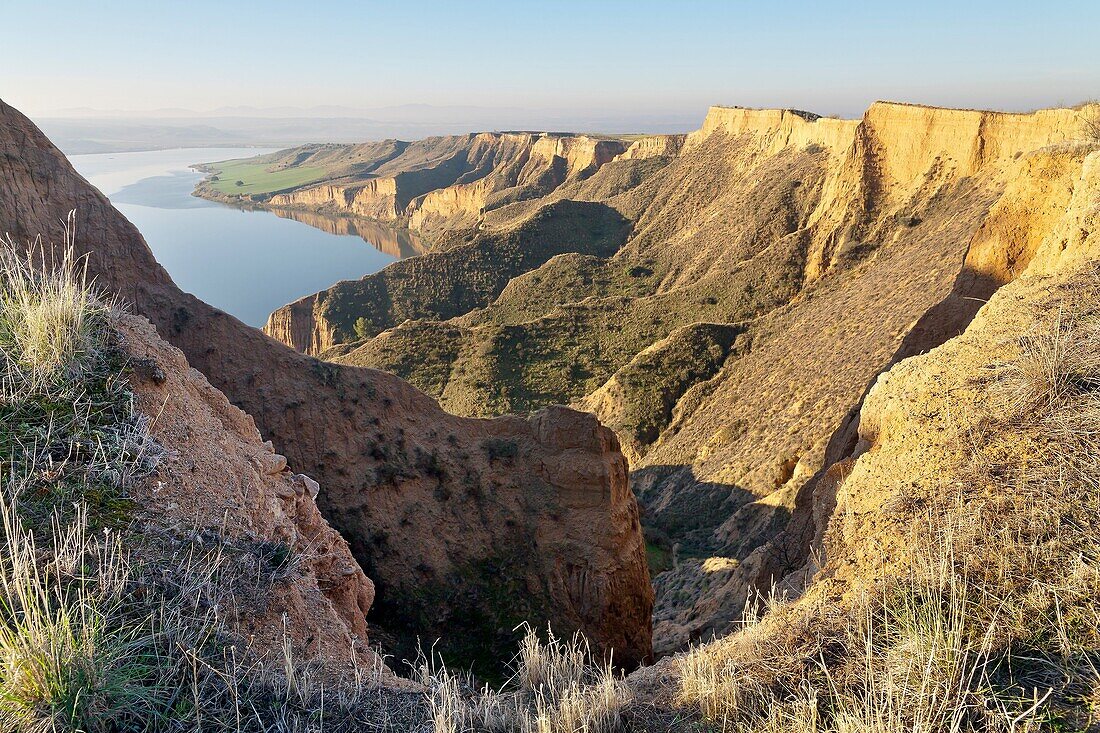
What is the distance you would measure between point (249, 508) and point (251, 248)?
11003 centimetres

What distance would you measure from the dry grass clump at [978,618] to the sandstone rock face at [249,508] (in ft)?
8.72

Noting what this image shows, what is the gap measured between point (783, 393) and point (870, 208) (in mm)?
16931

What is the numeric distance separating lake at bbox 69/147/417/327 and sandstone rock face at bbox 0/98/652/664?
188ft

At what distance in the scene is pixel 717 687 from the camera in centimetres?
382

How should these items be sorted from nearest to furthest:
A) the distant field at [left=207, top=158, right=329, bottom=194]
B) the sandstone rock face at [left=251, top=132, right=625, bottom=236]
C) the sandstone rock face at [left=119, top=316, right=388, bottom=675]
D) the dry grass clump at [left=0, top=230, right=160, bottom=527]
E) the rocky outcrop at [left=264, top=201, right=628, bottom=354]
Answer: the dry grass clump at [left=0, top=230, right=160, bottom=527] → the sandstone rock face at [left=119, top=316, right=388, bottom=675] → the rocky outcrop at [left=264, top=201, right=628, bottom=354] → the sandstone rock face at [left=251, top=132, right=625, bottom=236] → the distant field at [left=207, top=158, right=329, bottom=194]

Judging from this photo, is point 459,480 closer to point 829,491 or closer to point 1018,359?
point 829,491

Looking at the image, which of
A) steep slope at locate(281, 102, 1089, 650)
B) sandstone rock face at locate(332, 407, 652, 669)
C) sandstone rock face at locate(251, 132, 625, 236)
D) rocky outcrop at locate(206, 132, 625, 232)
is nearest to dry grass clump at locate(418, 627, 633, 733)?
sandstone rock face at locate(332, 407, 652, 669)

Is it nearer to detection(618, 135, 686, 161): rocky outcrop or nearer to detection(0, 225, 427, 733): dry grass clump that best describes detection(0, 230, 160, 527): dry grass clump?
detection(0, 225, 427, 733): dry grass clump

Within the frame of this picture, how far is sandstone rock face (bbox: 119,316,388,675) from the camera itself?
14.5 ft

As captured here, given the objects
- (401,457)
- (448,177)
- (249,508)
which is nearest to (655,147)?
(448,177)

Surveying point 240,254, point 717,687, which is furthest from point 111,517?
point 240,254

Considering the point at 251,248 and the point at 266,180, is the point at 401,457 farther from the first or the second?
the point at 266,180

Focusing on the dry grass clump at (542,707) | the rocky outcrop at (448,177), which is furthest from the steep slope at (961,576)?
the rocky outcrop at (448,177)

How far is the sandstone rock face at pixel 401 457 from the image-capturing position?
12.6 metres
